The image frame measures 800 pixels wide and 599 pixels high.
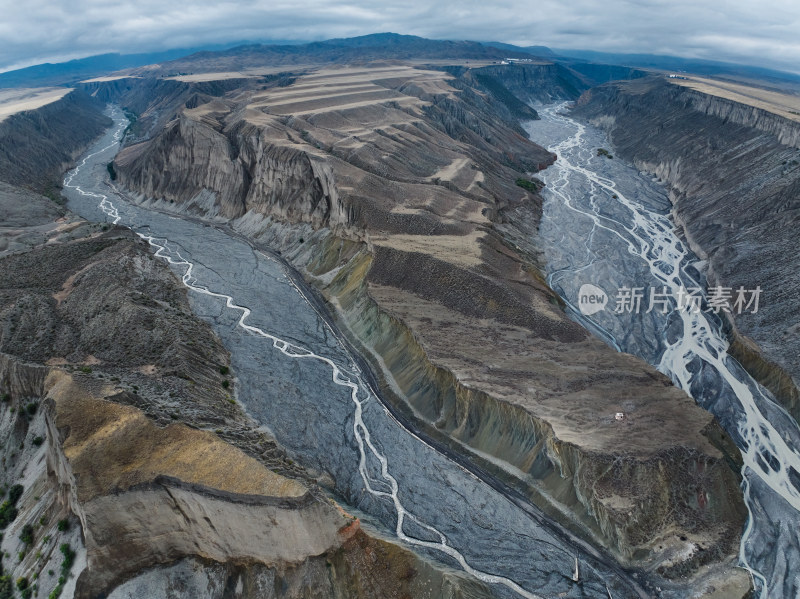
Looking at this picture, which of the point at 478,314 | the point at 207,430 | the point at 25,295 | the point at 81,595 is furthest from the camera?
the point at 478,314

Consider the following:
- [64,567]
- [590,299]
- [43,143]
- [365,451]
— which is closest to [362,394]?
[365,451]

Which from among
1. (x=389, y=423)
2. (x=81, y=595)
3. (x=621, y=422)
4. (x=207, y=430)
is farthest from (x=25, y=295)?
(x=621, y=422)

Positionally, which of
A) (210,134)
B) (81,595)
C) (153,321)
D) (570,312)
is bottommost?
(570,312)

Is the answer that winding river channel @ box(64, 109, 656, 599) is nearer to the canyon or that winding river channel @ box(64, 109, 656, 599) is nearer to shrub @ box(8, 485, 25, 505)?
the canyon

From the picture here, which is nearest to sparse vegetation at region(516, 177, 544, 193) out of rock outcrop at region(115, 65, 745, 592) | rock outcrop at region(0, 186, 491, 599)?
rock outcrop at region(115, 65, 745, 592)

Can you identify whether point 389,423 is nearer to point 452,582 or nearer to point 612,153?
point 452,582

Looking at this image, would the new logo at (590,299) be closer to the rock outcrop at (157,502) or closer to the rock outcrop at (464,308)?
the rock outcrop at (464,308)

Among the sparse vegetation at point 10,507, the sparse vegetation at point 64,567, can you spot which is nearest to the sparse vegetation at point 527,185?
the sparse vegetation at point 10,507
